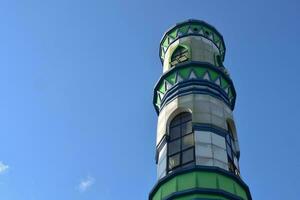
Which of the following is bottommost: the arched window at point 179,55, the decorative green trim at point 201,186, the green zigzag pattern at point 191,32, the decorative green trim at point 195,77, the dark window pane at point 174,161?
the decorative green trim at point 201,186

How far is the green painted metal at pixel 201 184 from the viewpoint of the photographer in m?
13.2

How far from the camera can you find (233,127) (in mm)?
16422

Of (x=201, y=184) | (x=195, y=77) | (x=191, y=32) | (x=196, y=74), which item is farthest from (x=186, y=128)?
(x=191, y=32)

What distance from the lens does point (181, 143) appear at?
50.2 feet

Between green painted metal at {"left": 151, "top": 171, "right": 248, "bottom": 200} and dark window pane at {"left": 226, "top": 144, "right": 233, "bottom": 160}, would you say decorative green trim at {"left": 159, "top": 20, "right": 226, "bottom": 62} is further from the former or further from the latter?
green painted metal at {"left": 151, "top": 171, "right": 248, "bottom": 200}

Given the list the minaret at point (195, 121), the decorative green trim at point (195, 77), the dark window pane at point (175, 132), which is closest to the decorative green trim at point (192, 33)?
the minaret at point (195, 121)

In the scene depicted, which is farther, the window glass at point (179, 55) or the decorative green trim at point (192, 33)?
the decorative green trim at point (192, 33)

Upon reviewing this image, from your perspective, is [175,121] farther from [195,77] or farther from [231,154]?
[231,154]

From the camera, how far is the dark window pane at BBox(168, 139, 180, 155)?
50.0 feet

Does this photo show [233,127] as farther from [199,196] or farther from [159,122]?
[199,196]

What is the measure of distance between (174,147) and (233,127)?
7.46ft

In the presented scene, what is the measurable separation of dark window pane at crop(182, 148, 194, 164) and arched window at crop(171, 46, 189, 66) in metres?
5.04

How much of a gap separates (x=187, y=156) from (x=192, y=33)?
6881mm

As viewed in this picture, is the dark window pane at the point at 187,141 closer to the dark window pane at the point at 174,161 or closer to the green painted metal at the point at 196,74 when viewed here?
the dark window pane at the point at 174,161
